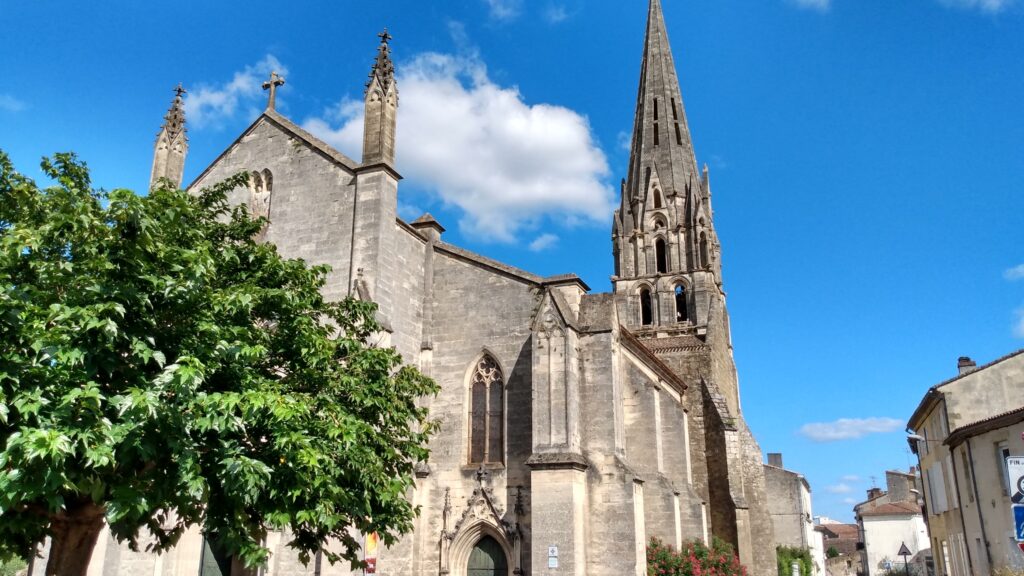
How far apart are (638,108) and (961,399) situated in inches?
1233

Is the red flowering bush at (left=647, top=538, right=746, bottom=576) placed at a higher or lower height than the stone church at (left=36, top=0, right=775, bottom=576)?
lower

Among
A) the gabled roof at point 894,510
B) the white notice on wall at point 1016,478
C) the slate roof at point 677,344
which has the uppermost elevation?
the slate roof at point 677,344

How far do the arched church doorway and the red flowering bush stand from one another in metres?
4.79

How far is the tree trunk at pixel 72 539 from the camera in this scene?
404 inches

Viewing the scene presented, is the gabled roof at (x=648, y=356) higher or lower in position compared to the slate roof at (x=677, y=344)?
lower

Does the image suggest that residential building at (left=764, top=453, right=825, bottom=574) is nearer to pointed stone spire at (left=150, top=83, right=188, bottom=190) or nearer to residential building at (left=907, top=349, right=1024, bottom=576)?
residential building at (left=907, top=349, right=1024, bottom=576)

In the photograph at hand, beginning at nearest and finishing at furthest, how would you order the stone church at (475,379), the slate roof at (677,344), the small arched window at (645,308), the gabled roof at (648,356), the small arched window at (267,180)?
the stone church at (475,379) < the small arched window at (267,180) < the gabled roof at (648,356) < the slate roof at (677,344) < the small arched window at (645,308)

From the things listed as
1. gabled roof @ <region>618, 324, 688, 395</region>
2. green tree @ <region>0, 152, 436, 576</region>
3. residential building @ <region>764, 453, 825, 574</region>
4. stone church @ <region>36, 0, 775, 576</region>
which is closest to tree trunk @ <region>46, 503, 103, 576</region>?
green tree @ <region>0, 152, 436, 576</region>

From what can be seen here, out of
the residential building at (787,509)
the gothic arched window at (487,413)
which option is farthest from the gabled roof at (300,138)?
the residential building at (787,509)

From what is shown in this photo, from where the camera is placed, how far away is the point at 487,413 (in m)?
21.0

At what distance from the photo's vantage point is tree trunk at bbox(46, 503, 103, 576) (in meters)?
10.3

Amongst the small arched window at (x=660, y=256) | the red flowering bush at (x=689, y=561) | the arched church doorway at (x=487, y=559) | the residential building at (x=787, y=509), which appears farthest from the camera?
the residential building at (x=787, y=509)

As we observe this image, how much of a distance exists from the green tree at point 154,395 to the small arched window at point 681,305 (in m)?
33.6

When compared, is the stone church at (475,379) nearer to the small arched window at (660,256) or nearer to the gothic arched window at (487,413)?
the gothic arched window at (487,413)
